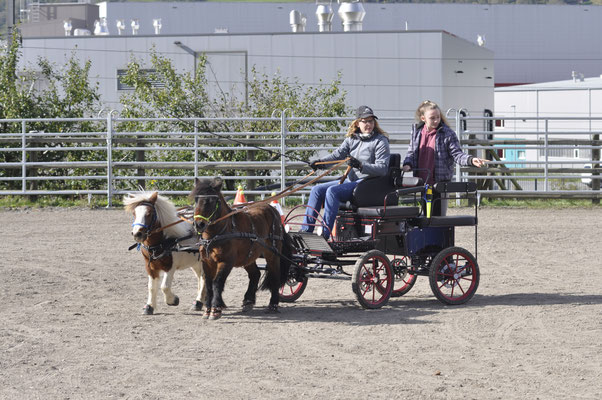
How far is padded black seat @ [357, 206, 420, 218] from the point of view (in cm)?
836

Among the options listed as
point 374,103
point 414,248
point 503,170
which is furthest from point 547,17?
point 414,248

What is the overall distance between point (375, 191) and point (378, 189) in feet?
0.11

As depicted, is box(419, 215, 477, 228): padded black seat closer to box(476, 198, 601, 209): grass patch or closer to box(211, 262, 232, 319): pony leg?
box(211, 262, 232, 319): pony leg

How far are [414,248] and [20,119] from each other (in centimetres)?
1207

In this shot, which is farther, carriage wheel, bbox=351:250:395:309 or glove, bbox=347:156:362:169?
glove, bbox=347:156:362:169

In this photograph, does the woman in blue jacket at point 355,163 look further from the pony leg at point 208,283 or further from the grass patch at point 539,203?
the grass patch at point 539,203

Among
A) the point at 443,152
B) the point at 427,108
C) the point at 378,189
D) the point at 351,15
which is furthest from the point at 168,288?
the point at 351,15

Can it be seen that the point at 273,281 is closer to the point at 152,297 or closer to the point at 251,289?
the point at 251,289

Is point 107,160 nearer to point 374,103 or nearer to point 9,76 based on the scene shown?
point 9,76

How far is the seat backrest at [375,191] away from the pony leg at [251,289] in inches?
43.2

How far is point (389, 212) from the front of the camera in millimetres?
8391

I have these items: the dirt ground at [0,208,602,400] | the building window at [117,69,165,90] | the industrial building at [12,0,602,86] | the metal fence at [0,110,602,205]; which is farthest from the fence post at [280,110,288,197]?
the industrial building at [12,0,602,86]

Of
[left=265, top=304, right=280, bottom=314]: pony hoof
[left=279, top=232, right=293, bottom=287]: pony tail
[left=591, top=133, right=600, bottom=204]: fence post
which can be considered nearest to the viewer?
[left=265, top=304, right=280, bottom=314]: pony hoof

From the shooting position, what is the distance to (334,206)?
8.41 m
